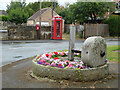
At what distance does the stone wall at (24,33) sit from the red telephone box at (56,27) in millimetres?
1355

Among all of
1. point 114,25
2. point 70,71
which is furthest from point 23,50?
point 114,25

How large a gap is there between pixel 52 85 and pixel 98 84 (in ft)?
4.64

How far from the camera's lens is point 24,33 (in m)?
23.2

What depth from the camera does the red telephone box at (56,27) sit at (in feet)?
73.2

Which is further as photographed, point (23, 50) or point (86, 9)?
point (86, 9)

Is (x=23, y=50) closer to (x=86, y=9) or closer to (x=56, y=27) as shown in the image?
(x=56, y=27)

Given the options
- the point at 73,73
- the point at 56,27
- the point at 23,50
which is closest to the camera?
the point at 73,73

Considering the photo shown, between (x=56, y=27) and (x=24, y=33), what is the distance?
14.0ft

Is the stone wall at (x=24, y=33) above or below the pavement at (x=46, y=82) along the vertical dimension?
above

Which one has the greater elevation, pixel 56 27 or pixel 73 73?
pixel 56 27

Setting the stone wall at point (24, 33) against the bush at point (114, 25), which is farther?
the bush at point (114, 25)

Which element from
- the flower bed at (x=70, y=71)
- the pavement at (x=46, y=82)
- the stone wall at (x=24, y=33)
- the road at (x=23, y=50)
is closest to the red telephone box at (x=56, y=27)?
the stone wall at (x=24, y=33)

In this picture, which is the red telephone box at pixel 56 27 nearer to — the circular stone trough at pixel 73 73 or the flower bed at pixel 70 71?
the flower bed at pixel 70 71

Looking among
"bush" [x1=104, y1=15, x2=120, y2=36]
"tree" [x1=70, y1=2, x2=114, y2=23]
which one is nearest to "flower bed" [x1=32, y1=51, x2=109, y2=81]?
"tree" [x1=70, y1=2, x2=114, y2=23]
